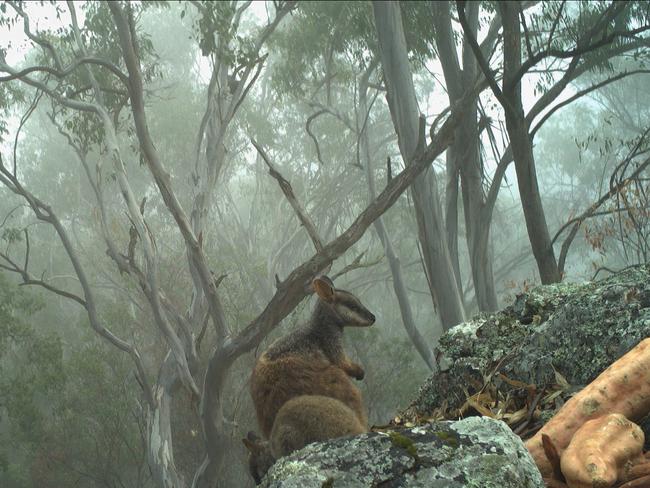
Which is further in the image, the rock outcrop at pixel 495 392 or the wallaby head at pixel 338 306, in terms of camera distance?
the wallaby head at pixel 338 306

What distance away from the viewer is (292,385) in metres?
3.42

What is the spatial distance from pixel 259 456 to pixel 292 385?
1.09ft

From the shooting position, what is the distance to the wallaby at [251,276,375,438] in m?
3.43

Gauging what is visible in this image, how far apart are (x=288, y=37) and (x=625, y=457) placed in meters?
14.0

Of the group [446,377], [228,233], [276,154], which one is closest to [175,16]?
[276,154]

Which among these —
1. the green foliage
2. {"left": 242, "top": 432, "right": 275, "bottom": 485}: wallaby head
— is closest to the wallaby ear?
{"left": 242, "top": 432, "right": 275, "bottom": 485}: wallaby head

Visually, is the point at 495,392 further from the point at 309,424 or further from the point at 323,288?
the point at 323,288

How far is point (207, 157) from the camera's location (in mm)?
11508

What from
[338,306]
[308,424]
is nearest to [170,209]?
[338,306]

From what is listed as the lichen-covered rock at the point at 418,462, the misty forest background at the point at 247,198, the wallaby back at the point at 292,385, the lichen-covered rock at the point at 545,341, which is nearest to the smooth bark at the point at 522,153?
the misty forest background at the point at 247,198

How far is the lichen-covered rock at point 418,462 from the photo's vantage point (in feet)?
4.61

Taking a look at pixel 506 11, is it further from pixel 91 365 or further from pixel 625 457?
pixel 91 365

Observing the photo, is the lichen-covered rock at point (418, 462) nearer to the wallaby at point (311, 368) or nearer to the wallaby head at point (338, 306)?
the wallaby at point (311, 368)

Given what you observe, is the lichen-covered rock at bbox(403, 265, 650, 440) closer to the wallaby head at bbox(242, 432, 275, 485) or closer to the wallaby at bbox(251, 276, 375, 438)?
the wallaby at bbox(251, 276, 375, 438)
